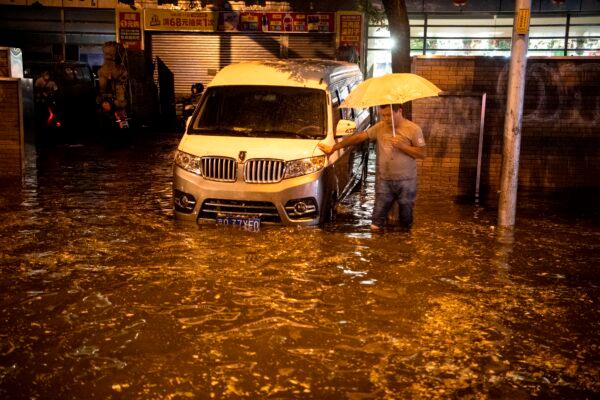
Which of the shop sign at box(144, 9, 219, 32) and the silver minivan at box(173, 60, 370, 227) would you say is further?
the shop sign at box(144, 9, 219, 32)

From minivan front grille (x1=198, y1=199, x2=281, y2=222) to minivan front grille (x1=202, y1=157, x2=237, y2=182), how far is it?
0.91 feet

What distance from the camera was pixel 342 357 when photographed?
491 centimetres

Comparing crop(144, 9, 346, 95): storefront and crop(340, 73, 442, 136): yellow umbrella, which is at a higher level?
crop(144, 9, 346, 95): storefront

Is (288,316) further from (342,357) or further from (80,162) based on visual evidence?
(80,162)

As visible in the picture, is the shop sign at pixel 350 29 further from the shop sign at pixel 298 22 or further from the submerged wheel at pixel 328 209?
the submerged wheel at pixel 328 209

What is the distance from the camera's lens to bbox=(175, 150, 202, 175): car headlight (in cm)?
843

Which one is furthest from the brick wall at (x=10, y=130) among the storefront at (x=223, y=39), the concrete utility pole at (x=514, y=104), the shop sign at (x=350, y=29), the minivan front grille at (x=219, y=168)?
the shop sign at (x=350, y=29)

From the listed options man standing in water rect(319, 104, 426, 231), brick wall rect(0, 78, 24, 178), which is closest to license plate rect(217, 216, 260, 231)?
man standing in water rect(319, 104, 426, 231)

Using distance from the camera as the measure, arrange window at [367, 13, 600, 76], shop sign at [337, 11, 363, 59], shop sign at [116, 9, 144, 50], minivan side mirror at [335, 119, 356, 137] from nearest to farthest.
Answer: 1. minivan side mirror at [335, 119, 356, 137]
2. window at [367, 13, 600, 76]
3. shop sign at [337, 11, 363, 59]
4. shop sign at [116, 9, 144, 50]

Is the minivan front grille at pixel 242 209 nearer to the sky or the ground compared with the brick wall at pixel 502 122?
nearer to the ground

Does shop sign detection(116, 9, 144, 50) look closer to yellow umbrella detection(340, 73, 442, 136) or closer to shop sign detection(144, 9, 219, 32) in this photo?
shop sign detection(144, 9, 219, 32)

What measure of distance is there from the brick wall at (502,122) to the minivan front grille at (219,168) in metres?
4.31

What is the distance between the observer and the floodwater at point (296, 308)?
14.9 feet

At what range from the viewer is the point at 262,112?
29.6 feet
